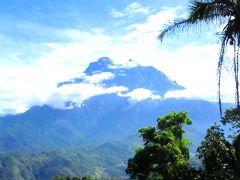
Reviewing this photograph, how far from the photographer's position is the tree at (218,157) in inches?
993

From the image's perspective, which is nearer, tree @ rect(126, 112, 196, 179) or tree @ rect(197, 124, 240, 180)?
tree @ rect(197, 124, 240, 180)

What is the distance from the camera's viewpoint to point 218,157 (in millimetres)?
25922

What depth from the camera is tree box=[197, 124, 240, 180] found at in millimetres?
25234

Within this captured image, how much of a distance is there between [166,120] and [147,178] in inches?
290

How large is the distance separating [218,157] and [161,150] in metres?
28.8

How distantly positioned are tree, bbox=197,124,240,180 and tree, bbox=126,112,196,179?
22.8 metres

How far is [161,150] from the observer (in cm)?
5453

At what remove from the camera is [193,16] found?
15.8 metres

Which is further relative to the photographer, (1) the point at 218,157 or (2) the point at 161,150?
(2) the point at 161,150

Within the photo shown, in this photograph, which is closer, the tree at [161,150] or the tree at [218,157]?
the tree at [218,157]

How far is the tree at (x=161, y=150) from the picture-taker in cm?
5331

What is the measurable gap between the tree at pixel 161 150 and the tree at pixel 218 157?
2275 centimetres

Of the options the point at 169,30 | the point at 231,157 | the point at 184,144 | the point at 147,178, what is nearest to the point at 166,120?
the point at 184,144

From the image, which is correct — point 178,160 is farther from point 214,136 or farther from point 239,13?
point 239,13
